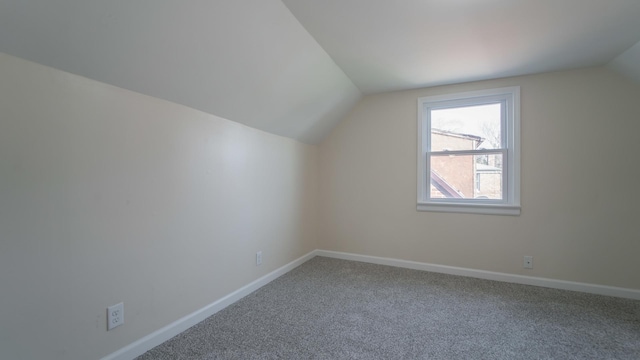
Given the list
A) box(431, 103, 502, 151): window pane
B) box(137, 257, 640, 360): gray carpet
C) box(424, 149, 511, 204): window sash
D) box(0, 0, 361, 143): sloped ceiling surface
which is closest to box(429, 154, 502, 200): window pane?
box(424, 149, 511, 204): window sash

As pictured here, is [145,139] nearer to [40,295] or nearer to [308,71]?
[40,295]

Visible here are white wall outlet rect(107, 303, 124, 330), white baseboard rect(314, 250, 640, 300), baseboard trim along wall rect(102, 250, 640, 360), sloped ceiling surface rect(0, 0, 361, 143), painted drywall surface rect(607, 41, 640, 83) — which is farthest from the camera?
white baseboard rect(314, 250, 640, 300)

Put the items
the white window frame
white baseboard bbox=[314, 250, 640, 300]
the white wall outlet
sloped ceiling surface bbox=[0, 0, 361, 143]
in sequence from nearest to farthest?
sloped ceiling surface bbox=[0, 0, 361, 143] → the white wall outlet → white baseboard bbox=[314, 250, 640, 300] → the white window frame

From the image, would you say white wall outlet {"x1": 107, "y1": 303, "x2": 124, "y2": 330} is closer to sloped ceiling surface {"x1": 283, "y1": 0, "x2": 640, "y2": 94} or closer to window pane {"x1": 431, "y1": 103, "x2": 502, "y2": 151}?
sloped ceiling surface {"x1": 283, "y1": 0, "x2": 640, "y2": 94}

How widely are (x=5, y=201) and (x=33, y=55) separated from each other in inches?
25.8

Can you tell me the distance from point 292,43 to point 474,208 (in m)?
2.52

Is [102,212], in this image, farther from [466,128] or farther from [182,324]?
[466,128]

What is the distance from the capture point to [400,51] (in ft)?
7.44

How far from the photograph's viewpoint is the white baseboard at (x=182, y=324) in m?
1.54

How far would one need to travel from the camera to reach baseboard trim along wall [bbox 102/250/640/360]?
162 cm

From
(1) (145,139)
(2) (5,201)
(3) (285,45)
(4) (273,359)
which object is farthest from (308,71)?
(4) (273,359)

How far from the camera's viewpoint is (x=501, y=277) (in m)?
2.81

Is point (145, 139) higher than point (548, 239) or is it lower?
higher

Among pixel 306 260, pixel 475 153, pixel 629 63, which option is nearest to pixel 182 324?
pixel 306 260
